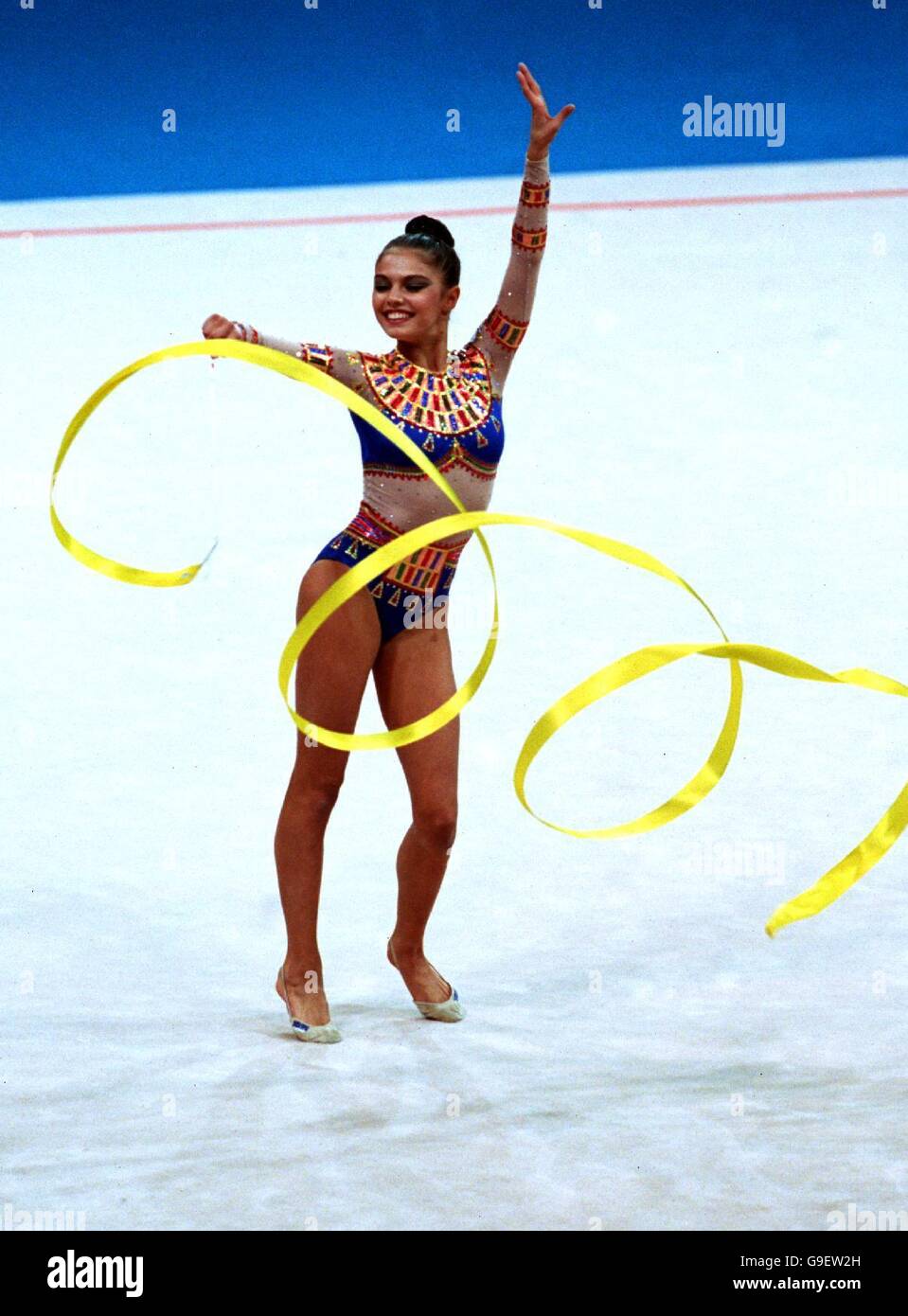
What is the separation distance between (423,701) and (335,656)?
202mm

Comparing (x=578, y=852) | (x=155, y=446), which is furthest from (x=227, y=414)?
(x=578, y=852)

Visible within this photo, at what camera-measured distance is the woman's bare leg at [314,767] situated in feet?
13.1

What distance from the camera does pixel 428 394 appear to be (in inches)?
156

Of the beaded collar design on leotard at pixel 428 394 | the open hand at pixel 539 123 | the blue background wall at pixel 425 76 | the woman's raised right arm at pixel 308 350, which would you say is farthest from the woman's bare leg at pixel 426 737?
the blue background wall at pixel 425 76

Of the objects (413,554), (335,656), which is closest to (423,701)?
(335,656)

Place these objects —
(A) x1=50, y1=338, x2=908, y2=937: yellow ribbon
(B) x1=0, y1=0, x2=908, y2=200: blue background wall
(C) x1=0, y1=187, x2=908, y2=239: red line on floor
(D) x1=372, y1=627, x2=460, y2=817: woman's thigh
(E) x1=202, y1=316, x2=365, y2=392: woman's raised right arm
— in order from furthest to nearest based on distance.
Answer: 1. (C) x1=0, y1=187, x2=908, y2=239: red line on floor
2. (B) x1=0, y1=0, x2=908, y2=200: blue background wall
3. (D) x1=372, y1=627, x2=460, y2=817: woman's thigh
4. (E) x1=202, y1=316, x2=365, y2=392: woman's raised right arm
5. (A) x1=50, y1=338, x2=908, y2=937: yellow ribbon

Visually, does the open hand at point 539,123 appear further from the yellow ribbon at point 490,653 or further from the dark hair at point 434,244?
the yellow ribbon at point 490,653

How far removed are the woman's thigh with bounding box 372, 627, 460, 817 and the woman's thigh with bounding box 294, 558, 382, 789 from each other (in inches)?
2.2

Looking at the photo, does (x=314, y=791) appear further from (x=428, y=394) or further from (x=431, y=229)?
(x=431, y=229)

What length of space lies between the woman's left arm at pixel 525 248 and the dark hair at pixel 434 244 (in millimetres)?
109

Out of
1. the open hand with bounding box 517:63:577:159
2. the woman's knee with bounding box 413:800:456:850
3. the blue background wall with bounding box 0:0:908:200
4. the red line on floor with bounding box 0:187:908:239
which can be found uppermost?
the blue background wall with bounding box 0:0:908:200

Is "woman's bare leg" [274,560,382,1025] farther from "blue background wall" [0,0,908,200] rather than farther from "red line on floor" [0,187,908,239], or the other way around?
"blue background wall" [0,0,908,200]

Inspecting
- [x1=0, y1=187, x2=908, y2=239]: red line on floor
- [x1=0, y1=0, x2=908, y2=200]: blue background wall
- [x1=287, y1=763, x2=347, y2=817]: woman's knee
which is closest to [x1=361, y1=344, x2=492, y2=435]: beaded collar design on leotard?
[x1=287, y1=763, x2=347, y2=817]: woman's knee

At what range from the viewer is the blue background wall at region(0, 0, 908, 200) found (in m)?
11.8
